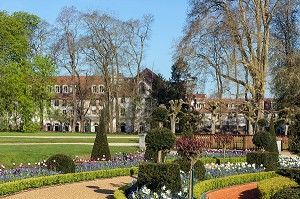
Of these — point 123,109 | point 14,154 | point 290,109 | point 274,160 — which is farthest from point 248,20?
point 123,109

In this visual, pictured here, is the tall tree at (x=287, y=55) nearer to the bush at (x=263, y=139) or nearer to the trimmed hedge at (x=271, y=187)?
the bush at (x=263, y=139)

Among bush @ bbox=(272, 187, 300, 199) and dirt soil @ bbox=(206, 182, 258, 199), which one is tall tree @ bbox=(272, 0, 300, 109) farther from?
bush @ bbox=(272, 187, 300, 199)

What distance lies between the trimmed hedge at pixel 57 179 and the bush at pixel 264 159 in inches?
172

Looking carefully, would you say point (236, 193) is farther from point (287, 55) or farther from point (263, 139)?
point (287, 55)

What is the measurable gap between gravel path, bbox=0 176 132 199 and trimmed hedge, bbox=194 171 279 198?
7.82ft

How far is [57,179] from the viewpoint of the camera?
1413cm

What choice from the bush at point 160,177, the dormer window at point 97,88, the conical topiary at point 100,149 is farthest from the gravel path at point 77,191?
the dormer window at point 97,88

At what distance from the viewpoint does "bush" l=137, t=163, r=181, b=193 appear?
10.5 m

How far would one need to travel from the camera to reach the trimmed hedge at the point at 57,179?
12320 mm

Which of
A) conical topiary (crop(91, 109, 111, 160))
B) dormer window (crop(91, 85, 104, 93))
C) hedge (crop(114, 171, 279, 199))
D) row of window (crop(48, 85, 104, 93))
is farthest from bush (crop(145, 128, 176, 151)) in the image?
row of window (crop(48, 85, 104, 93))

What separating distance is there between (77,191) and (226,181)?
4.46m

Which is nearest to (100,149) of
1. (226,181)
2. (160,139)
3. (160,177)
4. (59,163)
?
(59,163)

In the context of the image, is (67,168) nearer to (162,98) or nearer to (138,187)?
(138,187)

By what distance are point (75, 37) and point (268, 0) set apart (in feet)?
89.4
